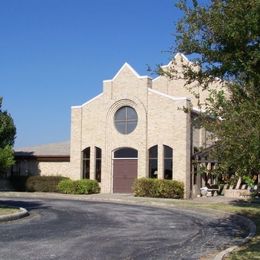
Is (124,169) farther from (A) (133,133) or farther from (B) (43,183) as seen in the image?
(B) (43,183)

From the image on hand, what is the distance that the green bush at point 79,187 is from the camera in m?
34.5

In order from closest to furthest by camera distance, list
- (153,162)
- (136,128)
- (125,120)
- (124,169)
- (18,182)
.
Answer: (153,162), (136,128), (124,169), (125,120), (18,182)

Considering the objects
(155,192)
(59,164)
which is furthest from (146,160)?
(59,164)

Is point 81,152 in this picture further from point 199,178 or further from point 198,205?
point 198,205

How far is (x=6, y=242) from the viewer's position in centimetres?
1198

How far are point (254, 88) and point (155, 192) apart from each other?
22176mm

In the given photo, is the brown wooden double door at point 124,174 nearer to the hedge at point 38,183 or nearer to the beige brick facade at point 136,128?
the beige brick facade at point 136,128

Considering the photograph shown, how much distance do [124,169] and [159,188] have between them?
413 centimetres

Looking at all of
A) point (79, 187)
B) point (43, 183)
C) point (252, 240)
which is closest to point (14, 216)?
point (252, 240)

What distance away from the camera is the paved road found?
1074cm

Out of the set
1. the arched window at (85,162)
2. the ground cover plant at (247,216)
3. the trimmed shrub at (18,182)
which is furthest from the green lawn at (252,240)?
the trimmed shrub at (18,182)

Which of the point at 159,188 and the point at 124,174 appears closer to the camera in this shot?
the point at 159,188

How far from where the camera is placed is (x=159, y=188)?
31.3m

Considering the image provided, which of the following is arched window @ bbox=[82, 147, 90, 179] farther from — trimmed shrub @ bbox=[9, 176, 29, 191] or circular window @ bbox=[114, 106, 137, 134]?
trimmed shrub @ bbox=[9, 176, 29, 191]
